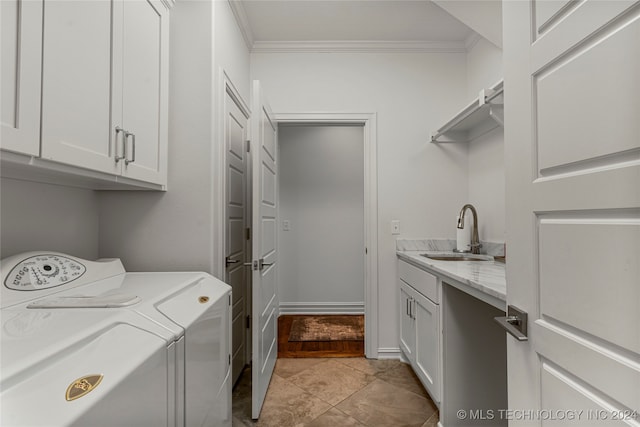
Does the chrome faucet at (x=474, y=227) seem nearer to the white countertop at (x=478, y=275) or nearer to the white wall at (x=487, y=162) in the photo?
the white wall at (x=487, y=162)

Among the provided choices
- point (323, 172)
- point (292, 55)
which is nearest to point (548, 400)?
point (292, 55)

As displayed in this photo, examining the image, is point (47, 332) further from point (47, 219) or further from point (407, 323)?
point (407, 323)

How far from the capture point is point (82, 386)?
503 millimetres

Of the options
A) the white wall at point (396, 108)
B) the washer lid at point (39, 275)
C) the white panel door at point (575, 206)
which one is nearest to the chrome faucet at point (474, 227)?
the white wall at point (396, 108)

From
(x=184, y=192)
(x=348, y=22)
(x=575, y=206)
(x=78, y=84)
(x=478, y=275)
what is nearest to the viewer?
(x=575, y=206)

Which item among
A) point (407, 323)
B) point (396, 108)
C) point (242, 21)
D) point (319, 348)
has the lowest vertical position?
point (319, 348)

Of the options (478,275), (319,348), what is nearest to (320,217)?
(319,348)

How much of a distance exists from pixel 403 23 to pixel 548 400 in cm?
250

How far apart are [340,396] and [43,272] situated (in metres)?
1.72

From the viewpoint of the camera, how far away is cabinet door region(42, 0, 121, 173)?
0.87m

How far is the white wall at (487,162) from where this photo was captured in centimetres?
215

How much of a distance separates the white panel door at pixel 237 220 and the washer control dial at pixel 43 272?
839 mm

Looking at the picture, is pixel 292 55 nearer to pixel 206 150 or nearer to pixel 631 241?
pixel 206 150

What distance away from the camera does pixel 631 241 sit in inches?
20.8
